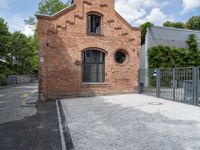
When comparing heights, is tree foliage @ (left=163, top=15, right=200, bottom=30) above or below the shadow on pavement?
above

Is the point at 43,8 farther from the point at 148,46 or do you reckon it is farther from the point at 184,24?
the point at 184,24

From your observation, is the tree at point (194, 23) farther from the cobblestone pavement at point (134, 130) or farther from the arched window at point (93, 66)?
the cobblestone pavement at point (134, 130)

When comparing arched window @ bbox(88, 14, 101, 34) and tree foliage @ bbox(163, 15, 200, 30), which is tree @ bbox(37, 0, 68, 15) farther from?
tree foliage @ bbox(163, 15, 200, 30)

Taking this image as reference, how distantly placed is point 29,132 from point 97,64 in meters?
8.59

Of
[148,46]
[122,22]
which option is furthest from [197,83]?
[148,46]

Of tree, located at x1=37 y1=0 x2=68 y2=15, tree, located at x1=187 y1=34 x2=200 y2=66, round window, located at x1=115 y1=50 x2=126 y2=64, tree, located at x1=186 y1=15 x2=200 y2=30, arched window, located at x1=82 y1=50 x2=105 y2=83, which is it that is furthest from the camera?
tree, located at x1=186 y1=15 x2=200 y2=30

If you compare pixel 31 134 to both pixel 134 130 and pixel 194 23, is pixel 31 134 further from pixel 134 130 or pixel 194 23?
pixel 194 23

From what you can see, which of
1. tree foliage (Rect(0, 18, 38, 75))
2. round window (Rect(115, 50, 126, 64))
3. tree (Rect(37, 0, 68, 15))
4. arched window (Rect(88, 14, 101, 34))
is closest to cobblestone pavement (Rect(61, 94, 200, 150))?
round window (Rect(115, 50, 126, 64))

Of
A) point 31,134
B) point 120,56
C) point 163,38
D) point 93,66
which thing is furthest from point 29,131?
point 163,38

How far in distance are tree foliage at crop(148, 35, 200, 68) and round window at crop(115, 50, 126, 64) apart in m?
6.42

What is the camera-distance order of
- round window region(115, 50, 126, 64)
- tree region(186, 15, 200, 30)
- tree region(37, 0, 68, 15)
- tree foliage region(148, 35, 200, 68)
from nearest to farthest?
round window region(115, 50, 126, 64)
tree foliage region(148, 35, 200, 68)
tree region(37, 0, 68, 15)
tree region(186, 15, 200, 30)

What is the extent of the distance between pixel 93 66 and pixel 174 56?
36.0 ft

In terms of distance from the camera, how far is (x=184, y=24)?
39.8 metres

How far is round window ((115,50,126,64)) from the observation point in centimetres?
1464
